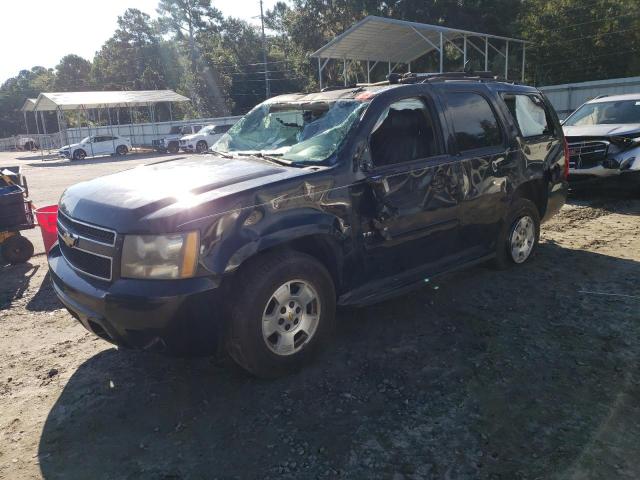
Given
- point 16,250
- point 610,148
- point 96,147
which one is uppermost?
point 610,148

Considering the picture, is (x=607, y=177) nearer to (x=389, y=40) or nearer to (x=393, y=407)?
(x=393, y=407)

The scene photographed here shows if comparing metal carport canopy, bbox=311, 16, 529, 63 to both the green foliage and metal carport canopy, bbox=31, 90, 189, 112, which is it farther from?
metal carport canopy, bbox=31, 90, 189, 112

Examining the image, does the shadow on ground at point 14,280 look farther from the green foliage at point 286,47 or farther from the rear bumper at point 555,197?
the green foliage at point 286,47

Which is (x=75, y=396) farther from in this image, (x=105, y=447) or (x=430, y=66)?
(x=430, y=66)

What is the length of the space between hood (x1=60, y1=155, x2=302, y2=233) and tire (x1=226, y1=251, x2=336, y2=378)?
487 mm

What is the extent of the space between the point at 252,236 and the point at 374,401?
1272 mm

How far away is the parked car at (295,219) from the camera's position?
3088 millimetres

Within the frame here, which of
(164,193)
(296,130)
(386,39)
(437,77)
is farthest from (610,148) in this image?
(386,39)

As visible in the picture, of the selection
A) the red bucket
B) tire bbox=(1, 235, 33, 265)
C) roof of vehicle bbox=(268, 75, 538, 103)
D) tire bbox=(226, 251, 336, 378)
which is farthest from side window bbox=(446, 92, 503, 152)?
tire bbox=(1, 235, 33, 265)

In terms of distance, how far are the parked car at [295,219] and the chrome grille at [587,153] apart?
4.35 meters

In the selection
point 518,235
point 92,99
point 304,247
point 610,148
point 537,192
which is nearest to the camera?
point 304,247

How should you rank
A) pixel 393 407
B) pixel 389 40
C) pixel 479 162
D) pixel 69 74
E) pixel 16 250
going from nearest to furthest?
pixel 393 407 < pixel 479 162 < pixel 16 250 < pixel 389 40 < pixel 69 74

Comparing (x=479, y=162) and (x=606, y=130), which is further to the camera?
(x=606, y=130)

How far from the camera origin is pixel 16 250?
679 cm
